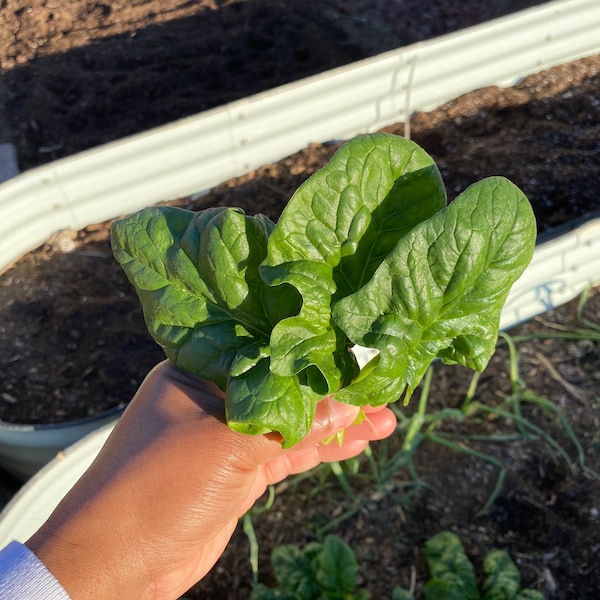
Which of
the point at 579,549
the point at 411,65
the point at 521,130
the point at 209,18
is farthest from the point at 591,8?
the point at 579,549

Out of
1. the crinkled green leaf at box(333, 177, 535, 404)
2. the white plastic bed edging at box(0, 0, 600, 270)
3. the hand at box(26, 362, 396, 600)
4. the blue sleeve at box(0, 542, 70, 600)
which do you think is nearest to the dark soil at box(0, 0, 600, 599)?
the white plastic bed edging at box(0, 0, 600, 270)

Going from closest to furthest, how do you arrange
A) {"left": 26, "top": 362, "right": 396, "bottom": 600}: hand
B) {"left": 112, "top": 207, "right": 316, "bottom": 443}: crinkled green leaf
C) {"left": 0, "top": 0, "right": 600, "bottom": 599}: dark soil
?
{"left": 112, "top": 207, "right": 316, "bottom": 443}: crinkled green leaf → {"left": 26, "top": 362, "right": 396, "bottom": 600}: hand → {"left": 0, "top": 0, "right": 600, "bottom": 599}: dark soil

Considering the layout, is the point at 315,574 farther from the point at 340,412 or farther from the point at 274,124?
the point at 274,124

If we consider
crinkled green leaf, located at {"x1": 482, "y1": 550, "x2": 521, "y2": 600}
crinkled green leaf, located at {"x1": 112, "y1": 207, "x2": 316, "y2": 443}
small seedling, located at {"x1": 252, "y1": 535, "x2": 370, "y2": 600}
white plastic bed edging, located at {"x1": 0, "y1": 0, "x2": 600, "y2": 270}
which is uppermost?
crinkled green leaf, located at {"x1": 112, "y1": 207, "x2": 316, "y2": 443}

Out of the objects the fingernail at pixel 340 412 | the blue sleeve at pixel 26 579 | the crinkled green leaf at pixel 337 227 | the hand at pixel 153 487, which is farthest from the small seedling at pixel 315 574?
the crinkled green leaf at pixel 337 227

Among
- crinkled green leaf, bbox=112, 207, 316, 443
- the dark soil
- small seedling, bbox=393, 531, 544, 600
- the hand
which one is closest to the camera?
crinkled green leaf, bbox=112, 207, 316, 443

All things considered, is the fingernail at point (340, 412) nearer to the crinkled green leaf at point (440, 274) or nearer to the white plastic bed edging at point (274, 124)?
the crinkled green leaf at point (440, 274)

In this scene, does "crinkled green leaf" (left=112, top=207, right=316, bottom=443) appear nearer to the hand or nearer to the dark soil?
the hand

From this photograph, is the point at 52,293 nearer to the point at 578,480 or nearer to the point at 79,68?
the point at 79,68
